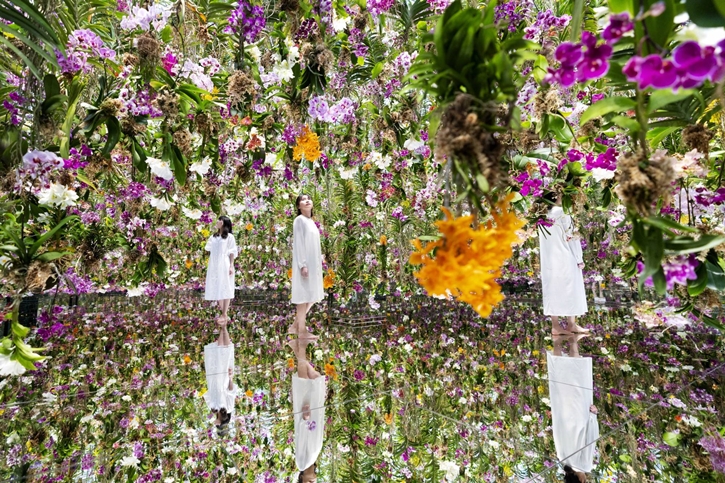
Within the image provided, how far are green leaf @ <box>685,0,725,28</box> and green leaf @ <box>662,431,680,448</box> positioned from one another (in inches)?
63.5

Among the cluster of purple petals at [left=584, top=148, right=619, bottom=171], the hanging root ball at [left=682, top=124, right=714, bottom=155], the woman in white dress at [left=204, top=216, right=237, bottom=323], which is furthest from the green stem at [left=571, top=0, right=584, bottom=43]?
the woman in white dress at [left=204, top=216, right=237, bottom=323]

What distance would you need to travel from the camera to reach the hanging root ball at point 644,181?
0.52 metres

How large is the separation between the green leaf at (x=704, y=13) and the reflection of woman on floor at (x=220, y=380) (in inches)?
78.3

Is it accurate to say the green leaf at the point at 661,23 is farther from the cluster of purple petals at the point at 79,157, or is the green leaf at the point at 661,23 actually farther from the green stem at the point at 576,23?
the cluster of purple petals at the point at 79,157

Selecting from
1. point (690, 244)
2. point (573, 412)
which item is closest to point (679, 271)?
point (690, 244)

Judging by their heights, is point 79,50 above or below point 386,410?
above

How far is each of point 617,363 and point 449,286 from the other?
2.73m

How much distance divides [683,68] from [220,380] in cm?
263

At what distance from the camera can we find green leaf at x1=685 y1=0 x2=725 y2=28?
1.48 feet

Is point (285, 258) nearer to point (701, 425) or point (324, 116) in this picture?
point (324, 116)

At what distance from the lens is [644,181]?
52cm

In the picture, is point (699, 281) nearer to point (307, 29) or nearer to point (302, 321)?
point (307, 29)

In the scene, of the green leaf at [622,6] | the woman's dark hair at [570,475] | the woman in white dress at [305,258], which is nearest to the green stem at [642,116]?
the green leaf at [622,6]

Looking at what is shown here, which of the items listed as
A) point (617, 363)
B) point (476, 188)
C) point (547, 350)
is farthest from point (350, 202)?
point (476, 188)
